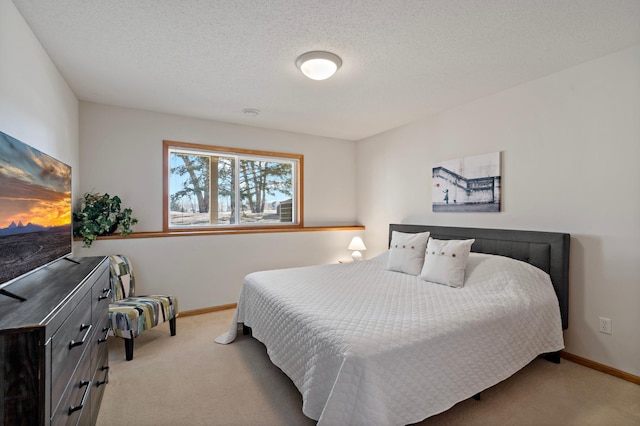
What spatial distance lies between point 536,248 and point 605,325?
2.33 feet

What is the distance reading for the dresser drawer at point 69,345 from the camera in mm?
1035

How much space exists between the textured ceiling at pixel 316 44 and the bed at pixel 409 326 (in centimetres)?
146

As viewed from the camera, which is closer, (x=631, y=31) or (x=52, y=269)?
(x=52, y=269)

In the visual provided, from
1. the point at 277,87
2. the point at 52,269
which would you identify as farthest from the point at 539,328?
the point at 52,269

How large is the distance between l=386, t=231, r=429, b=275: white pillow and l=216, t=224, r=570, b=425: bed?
30 mm

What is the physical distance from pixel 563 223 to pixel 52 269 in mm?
3631

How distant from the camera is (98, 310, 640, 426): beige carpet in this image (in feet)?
5.94

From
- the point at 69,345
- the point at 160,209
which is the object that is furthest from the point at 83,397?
the point at 160,209

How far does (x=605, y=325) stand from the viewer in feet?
7.67

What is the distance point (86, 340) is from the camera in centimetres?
146

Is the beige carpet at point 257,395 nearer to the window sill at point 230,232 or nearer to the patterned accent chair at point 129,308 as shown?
the patterned accent chair at point 129,308

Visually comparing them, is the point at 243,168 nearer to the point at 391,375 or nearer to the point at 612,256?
the point at 391,375

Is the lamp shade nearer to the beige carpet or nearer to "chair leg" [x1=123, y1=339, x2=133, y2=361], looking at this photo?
the beige carpet

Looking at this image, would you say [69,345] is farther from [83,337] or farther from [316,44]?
[316,44]
